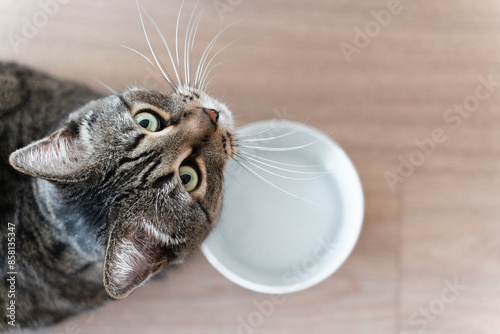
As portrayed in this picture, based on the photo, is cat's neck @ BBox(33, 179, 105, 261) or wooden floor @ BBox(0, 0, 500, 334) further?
wooden floor @ BBox(0, 0, 500, 334)

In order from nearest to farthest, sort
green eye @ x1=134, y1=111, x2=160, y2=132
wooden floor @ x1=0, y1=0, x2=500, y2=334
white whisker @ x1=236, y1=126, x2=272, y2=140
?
1. green eye @ x1=134, y1=111, x2=160, y2=132
2. white whisker @ x1=236, y1=126, x2=272, y2=140
3. wooden floor @ x1=0, y1=0, x2=500, y2=334

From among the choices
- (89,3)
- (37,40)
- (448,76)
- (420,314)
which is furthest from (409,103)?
(37,40)

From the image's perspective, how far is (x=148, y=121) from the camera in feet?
2.55

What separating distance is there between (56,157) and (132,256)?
212 millimetres

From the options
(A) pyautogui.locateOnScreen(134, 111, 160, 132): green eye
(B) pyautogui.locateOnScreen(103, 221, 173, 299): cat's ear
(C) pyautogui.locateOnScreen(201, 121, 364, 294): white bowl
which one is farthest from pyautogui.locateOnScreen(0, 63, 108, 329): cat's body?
(C) pyautogui.locateOnScreen(201, 121, 364, 294): white bowl

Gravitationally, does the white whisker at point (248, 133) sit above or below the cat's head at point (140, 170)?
below

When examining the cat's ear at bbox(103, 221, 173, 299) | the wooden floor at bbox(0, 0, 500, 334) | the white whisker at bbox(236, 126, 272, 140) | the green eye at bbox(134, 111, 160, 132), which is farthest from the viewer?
the wooden floor at bbox(0, 0, 500, 334)

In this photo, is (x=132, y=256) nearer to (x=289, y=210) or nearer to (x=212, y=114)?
(x=212, y=114)

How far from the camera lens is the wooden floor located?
3.66 feet

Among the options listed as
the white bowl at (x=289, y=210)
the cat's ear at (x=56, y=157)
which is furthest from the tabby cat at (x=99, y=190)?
the white bowl at (x=289, y=210)

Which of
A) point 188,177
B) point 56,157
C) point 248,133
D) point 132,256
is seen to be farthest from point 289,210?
point 56,157

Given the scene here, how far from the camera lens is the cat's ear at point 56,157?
0.62 m

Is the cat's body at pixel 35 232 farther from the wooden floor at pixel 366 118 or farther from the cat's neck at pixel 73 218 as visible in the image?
the wooden floor at pixel 366 118

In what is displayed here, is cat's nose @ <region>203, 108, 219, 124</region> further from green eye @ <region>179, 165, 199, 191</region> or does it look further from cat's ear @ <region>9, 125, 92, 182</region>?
cat's ear @ <region>9, 125, 92, 182</region>
